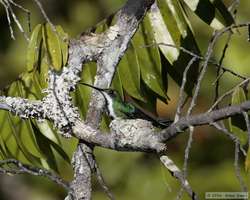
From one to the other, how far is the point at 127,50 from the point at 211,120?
34.9 inches

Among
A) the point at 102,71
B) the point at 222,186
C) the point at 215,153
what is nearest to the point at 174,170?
the point at 102,71

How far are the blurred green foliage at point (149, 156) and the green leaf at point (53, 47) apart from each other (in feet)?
4.73

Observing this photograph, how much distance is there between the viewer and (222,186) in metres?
4.39

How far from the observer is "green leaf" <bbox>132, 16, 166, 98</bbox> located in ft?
9.50

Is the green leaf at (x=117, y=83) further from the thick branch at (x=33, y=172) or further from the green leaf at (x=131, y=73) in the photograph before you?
the thick branch at (x=33, y=172)

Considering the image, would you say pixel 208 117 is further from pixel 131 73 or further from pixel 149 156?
pixel 149 156

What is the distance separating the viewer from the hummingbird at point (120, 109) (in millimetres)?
2920

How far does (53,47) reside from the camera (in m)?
2.91

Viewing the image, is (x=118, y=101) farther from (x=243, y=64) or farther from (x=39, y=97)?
(x=243, y=64)

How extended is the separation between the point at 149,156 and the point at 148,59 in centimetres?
222

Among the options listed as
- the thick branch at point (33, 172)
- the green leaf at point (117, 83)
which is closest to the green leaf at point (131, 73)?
the green leaf at point (117, 83)

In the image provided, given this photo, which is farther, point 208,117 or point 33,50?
point 33,50

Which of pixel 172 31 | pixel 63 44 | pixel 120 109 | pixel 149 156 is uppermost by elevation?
pixel 63 44

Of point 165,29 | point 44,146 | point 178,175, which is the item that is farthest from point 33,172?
point 165,29
